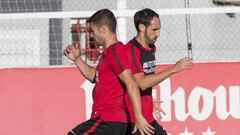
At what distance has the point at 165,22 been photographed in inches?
432

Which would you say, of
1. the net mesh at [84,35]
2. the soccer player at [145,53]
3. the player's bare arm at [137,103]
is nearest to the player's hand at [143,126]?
the player's bare arm at [137,103]

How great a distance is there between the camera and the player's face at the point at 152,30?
5.32m

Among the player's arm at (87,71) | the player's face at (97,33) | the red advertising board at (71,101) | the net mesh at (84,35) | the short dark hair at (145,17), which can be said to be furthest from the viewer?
the net mesh at (84,35)

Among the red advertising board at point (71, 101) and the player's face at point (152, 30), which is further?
the red advertising board at point (71, 101)

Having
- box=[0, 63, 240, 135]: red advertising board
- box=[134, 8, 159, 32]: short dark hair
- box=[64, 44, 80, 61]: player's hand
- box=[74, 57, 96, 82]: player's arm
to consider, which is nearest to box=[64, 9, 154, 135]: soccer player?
box=[134, 8, 159, 32]: short dark hair

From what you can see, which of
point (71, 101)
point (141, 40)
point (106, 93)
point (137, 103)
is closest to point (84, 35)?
point (71, 101)

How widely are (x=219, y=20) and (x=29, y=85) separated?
15.0 ft

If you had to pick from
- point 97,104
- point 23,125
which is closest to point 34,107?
point 23,125

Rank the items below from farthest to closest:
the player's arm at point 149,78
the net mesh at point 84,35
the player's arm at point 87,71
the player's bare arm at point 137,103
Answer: the net mesh at point 84,35, the player's arm at point 87,71, the player's arm at point 149,78, the player's bare arm at point 137,103

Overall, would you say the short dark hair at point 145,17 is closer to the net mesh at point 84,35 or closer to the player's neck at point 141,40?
the player's neck at point 141,40

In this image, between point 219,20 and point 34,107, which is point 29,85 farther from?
point 219,20

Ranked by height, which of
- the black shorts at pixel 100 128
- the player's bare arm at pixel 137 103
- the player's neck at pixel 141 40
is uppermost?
the player's neck at pixel 141 40

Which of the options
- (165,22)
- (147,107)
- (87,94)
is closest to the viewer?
(147,107)

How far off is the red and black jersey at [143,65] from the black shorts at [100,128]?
0.11 meters
